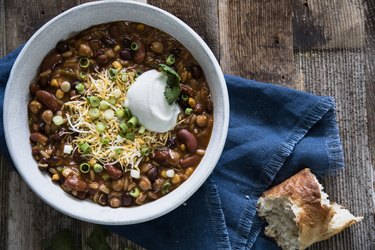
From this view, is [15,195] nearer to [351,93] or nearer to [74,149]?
[74,149]

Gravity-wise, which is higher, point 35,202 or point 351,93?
point 351,93

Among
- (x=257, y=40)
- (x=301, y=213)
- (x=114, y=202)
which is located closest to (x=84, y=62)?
(x=114, y=202)

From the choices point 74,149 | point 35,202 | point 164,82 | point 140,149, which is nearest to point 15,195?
point 35,202

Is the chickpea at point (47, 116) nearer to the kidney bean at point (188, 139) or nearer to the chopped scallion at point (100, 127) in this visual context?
the chopped scallion at point (100, 127)

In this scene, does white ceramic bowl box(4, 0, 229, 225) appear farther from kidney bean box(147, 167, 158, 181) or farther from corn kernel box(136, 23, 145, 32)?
kidney bean box(147, 167, 158, 181)

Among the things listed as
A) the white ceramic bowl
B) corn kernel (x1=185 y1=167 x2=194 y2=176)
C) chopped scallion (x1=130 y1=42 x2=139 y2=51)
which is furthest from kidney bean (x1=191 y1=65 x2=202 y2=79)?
corn kernel (x1=185 y1=167 x2=194 y2=176)

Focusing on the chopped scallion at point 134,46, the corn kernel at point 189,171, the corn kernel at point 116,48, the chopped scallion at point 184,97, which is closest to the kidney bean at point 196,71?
the chopped scallion at point 184,97
